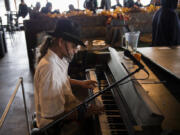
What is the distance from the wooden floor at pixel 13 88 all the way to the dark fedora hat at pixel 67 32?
1.77 metres

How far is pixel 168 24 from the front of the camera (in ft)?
10.6

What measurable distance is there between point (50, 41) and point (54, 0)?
47.3ft

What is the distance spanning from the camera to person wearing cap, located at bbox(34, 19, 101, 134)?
1418mm

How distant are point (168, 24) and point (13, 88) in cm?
334

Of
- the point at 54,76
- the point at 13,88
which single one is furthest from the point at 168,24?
the point at 13,88

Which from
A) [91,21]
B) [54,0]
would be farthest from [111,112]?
[54,0]

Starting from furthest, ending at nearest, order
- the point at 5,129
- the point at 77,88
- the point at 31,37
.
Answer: the point at 31,37, the point at 5,129, the point at 77,88

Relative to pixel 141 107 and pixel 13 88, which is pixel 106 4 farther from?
pixel 141 107

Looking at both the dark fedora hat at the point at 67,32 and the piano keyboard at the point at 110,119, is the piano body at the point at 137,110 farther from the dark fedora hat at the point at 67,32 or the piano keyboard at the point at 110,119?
the dark fedora hat at the point at 67,32

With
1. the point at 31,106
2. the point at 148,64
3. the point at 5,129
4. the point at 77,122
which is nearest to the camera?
the point at 77,122

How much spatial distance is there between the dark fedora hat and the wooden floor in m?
1.77

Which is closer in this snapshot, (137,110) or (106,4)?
(137,110)

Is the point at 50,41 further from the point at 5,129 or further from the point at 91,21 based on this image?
the point at 91,21

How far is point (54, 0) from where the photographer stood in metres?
14.9
